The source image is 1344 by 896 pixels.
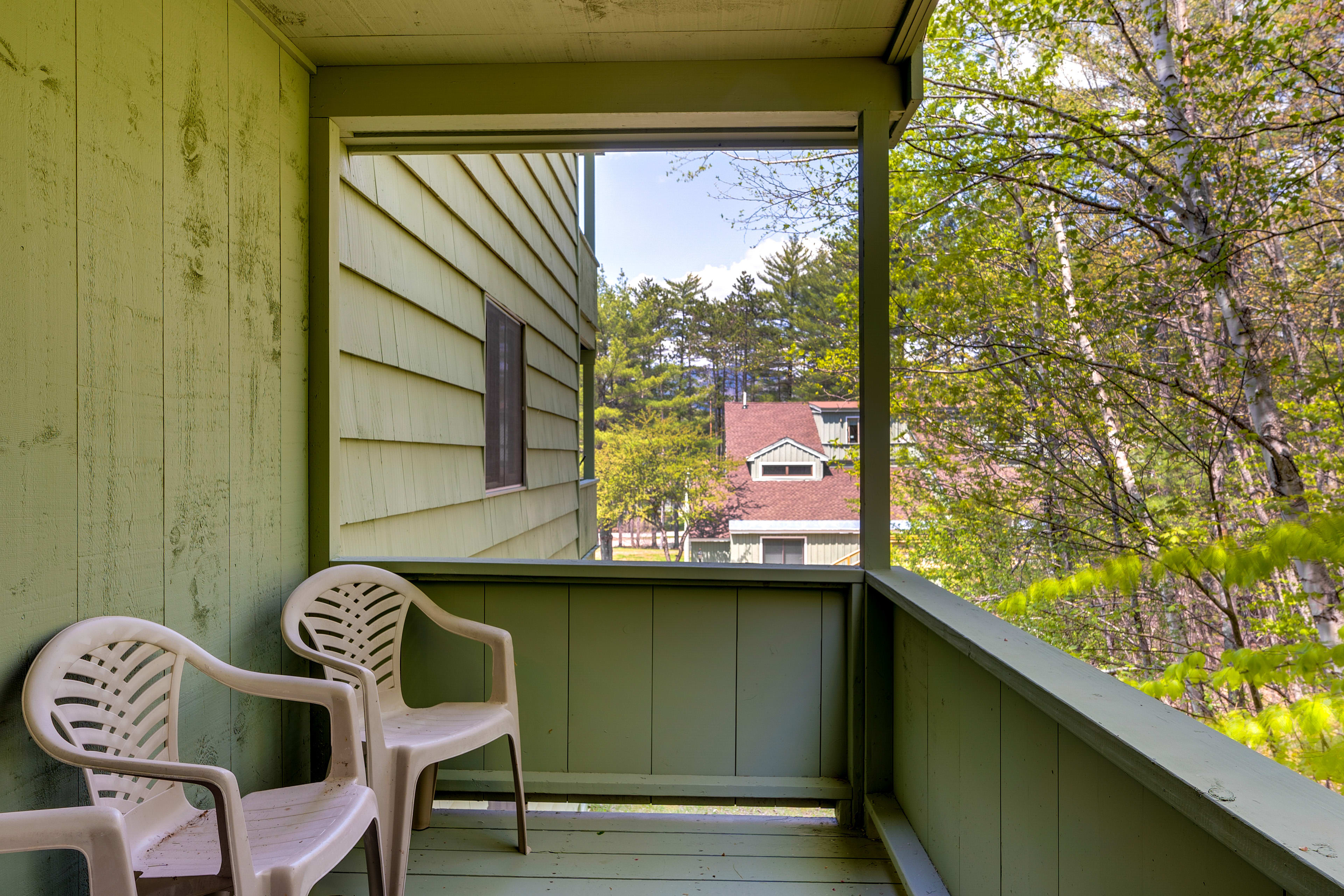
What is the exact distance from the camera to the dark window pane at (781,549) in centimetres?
1363

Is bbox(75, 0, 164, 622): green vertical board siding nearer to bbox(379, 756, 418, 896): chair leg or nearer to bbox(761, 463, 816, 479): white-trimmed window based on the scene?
bbox(379, 756, 418, 896): chair leg

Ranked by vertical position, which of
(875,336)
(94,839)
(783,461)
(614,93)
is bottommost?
(94,839)

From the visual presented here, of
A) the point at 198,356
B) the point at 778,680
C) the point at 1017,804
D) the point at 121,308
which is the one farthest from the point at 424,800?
the point at 1017,804

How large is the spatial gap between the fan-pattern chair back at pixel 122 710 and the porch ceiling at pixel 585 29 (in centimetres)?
164

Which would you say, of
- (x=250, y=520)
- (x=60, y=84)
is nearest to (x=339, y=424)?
(x=250, y=520)

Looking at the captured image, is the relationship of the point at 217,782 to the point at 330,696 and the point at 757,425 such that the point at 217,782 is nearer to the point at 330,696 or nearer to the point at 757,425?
the point at 330,696

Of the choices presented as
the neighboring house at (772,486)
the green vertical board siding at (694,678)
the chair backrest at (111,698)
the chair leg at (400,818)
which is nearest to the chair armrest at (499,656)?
the chair leg at (400,818)

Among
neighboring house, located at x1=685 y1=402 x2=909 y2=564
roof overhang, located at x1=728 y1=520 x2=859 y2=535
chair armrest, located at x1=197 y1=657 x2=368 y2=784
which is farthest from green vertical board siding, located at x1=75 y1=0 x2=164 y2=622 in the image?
roof overhang, located at x1=728 y1=520 x2=859 y2=535

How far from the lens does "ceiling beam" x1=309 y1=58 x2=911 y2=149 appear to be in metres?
2.12

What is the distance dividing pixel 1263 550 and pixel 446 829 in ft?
10.1

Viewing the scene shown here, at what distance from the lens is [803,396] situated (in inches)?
506

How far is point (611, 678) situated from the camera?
2223mm

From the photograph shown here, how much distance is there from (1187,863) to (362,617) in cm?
194

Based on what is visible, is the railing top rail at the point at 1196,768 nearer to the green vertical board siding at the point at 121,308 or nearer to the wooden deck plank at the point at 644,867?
the wooden deck plank at the point at 644,867
